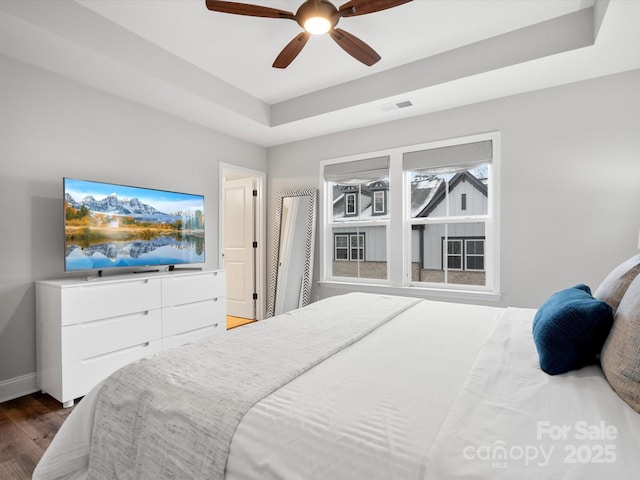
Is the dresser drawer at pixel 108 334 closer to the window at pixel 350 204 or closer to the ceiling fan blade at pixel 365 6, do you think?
the window at pixel 350 204

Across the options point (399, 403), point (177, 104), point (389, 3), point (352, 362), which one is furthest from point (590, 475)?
point (177, 104)

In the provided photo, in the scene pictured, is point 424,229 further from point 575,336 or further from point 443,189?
point 575,336

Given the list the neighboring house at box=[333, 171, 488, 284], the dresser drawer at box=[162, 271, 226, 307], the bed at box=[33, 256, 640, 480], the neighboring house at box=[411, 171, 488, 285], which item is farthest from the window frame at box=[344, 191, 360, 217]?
the bed at box=[33, 256, 640, 480]

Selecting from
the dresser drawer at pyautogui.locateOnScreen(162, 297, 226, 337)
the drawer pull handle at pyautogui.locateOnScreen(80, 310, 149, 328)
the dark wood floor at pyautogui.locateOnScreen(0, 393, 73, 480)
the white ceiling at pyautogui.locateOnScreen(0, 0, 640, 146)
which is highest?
the white ceiling at pyautogui.locateOnScreen(0, 0, 640, 146)

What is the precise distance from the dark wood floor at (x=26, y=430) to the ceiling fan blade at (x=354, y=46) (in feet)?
9.70

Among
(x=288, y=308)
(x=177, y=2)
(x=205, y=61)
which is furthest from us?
(x=288, y=308)

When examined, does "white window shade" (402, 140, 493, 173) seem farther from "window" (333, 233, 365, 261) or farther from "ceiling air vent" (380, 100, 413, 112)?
Result: "window" (333, 233, 365, 261)

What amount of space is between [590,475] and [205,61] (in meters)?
3.51

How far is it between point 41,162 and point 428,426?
10.6ft

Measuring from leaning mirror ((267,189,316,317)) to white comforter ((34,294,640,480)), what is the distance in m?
3.05

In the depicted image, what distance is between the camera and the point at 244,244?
15.9ft

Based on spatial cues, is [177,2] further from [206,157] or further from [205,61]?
[206,157]

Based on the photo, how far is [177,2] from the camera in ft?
7.47

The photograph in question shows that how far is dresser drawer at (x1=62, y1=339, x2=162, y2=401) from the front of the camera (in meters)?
2.32
